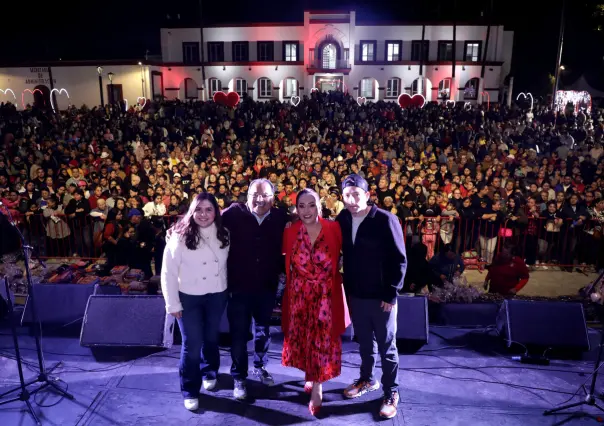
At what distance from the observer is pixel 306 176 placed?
31.6ft

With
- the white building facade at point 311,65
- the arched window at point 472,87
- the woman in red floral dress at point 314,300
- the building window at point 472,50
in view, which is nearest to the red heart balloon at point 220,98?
the white building facade at point 311,65

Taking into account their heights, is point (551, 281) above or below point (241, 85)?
below

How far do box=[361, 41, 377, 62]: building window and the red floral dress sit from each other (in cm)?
2980

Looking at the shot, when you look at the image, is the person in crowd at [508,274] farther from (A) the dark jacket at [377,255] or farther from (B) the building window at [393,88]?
(B) the building window at [393,88]

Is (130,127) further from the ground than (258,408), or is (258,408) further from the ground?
(130,127)

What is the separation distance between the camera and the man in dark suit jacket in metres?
3.55

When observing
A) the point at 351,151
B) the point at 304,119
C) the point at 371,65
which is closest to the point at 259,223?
the point at 351,151

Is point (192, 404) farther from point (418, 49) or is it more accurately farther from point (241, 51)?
point (241, 51)

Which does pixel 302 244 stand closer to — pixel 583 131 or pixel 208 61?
pixel 583 131

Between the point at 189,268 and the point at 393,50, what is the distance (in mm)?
30535

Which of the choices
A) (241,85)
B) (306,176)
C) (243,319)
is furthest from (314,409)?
(241,85)

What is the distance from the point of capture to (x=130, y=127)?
49.5 feet

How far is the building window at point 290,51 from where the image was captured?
103ft

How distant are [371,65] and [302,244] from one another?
29697mm
